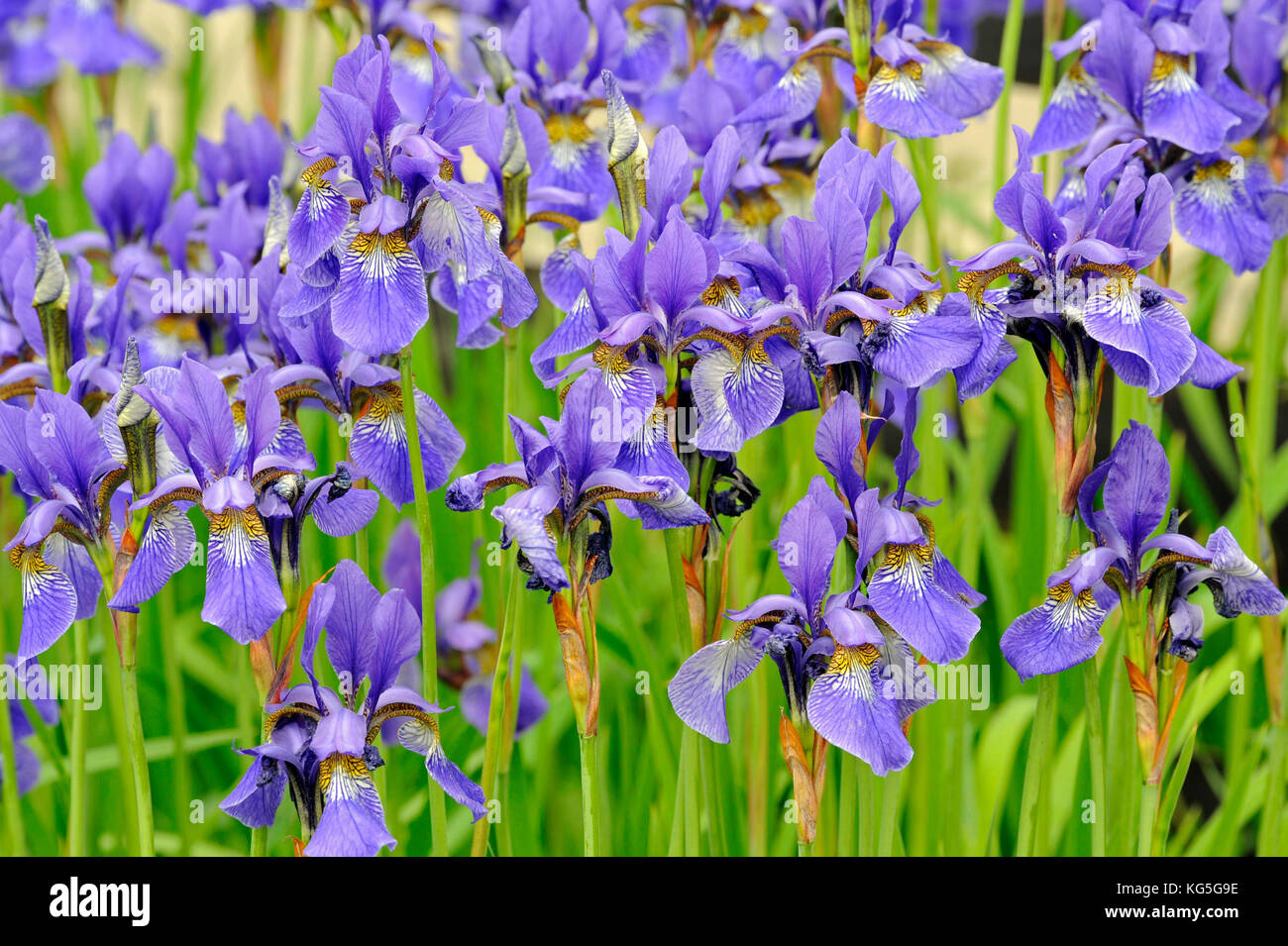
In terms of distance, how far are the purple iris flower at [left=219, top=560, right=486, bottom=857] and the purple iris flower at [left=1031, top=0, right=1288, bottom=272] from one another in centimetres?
144

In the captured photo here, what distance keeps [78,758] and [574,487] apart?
0.99 m

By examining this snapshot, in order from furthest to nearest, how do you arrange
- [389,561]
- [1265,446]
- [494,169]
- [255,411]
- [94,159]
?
[94,159] < [1265,446] < [389,561] < [494,169] < [255,411]

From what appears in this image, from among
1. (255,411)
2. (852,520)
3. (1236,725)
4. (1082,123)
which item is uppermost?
(1082,123)

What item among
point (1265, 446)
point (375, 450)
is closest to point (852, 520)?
point (375, 450)

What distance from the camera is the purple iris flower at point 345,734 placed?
1427 mm

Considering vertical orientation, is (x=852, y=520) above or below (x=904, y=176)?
below

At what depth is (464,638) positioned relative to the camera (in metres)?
2.57

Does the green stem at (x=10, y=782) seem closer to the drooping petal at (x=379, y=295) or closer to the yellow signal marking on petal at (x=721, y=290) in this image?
the drooping petal at (x=379, y=295)

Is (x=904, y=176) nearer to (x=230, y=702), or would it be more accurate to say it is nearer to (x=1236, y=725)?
(x=1236, y=725)

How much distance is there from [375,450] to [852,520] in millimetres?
745

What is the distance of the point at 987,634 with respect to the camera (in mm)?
3166

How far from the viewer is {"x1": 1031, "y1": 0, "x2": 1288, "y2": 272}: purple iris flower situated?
2.02 m

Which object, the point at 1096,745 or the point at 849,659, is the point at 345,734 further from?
the point at 1096,745

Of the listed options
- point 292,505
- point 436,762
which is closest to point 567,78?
point 292,505
